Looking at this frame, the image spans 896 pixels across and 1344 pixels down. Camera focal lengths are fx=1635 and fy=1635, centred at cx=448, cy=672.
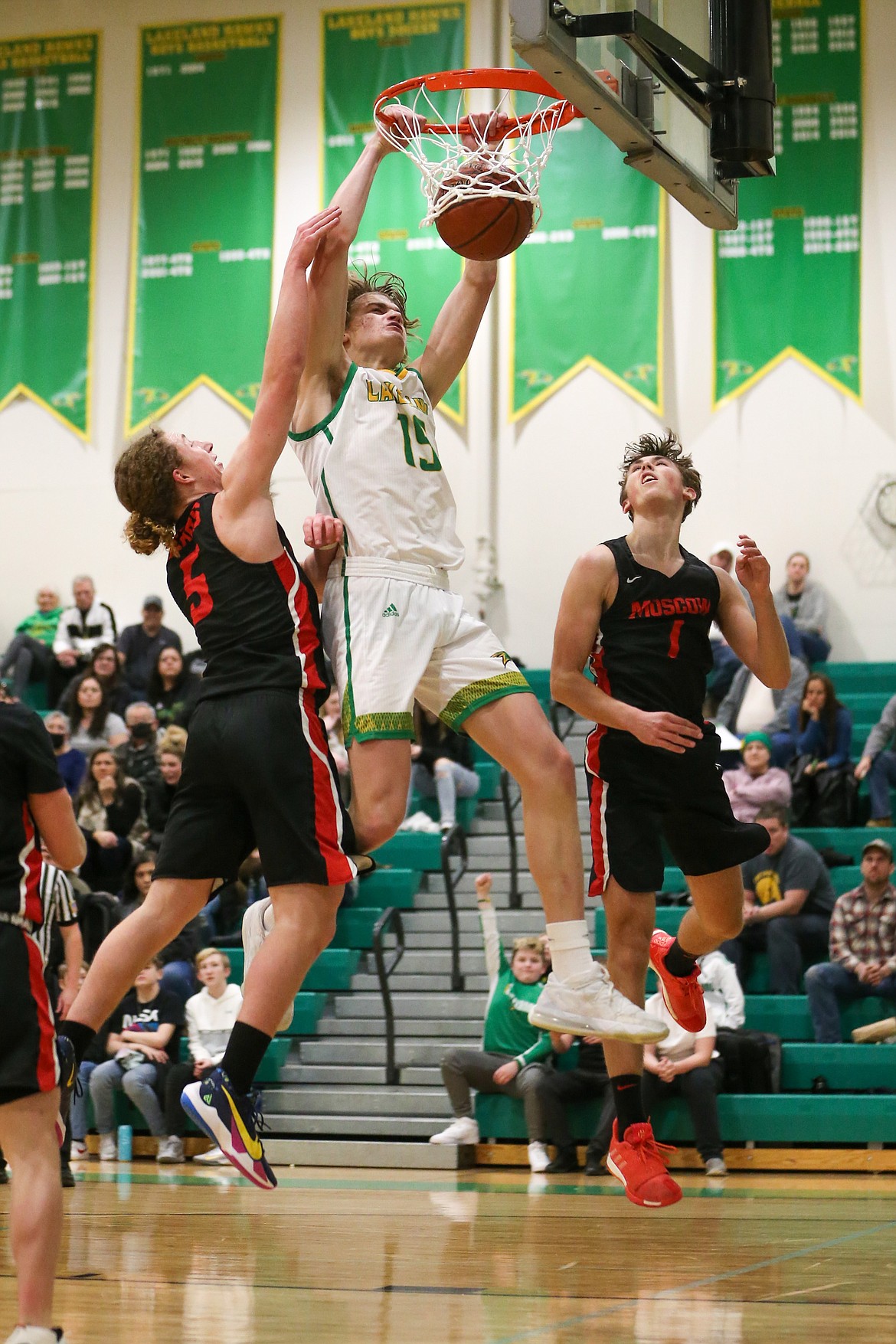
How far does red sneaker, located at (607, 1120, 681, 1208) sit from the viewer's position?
18.7ft

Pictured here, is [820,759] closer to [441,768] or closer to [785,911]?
[785,911]

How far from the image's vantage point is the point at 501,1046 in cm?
1056

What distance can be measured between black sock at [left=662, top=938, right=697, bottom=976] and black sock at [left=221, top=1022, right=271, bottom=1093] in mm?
1883

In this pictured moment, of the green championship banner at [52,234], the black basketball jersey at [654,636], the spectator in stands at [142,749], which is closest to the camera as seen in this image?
the black basketball jersey at [654,636]

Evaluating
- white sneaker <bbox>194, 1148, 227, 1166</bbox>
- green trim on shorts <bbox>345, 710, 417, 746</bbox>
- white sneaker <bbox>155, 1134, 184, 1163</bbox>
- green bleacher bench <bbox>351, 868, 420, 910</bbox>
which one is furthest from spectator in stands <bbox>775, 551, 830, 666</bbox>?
green trim on shorts <bbox>345, 710, 417, 746</bbox>

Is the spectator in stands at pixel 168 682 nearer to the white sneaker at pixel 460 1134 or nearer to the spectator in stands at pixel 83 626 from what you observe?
the spectator in stands at pixel 83 626

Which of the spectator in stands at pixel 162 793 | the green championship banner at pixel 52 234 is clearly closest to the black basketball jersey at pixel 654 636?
the spectator in stands at pixel 162 793

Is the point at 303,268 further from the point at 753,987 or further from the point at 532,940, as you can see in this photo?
the point at 753,987

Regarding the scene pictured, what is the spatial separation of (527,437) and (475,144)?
38.5ft

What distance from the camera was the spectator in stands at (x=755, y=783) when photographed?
12055 millimetres

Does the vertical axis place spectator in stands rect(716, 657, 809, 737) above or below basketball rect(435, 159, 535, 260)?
below

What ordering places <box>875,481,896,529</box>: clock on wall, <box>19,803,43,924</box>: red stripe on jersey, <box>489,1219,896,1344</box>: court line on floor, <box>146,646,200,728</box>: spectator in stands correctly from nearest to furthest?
1. <box>19,803,43,924</box>: red stripe on jersey
2. <box>489,1219,896,1344</box>: court line on floor
3. <box>146,646,200,728</box>: spectator in stands
4. <box>875,481,896,529</box>: clock on wall

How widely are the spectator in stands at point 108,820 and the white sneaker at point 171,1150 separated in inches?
101

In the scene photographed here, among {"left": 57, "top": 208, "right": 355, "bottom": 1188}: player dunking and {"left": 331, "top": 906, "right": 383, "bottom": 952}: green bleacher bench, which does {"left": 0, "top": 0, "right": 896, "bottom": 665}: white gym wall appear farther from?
{"left": 57, "top": 208, "right": 355, "bottom": 1188}: player dunking
